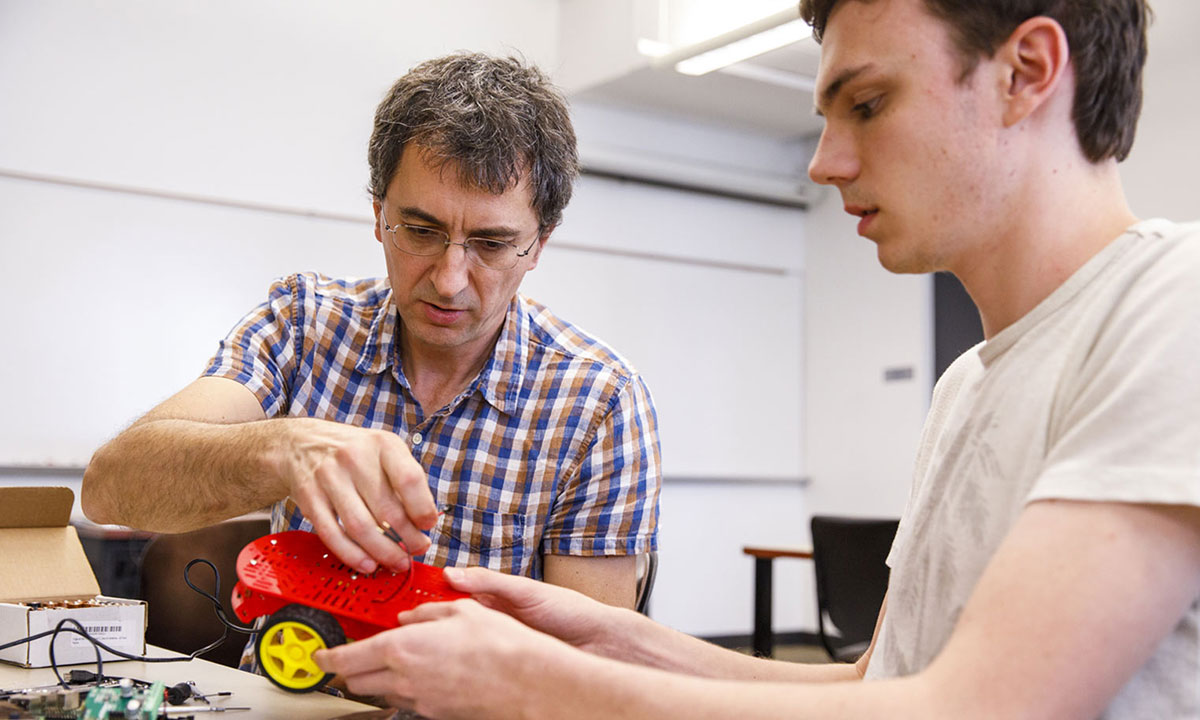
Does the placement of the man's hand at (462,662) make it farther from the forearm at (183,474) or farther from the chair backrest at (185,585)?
the chair backrest at (185,585)

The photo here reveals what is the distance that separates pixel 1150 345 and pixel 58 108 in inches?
180

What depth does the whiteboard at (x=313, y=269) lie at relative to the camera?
4270mm

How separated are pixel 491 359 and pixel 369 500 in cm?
71

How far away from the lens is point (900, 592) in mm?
995

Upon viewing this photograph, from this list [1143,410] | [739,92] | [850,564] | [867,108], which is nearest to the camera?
[1143,410]

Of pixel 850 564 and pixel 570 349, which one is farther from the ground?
pixel 570 349

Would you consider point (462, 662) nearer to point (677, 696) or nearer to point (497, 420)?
point (677, 696)

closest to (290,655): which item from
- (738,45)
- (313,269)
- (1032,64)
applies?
(1032,64)

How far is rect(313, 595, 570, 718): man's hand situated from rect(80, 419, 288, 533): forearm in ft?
1.27

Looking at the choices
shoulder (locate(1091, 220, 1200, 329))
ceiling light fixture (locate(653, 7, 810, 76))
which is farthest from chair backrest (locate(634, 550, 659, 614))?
ceiling light fixture (locate(653, 7, 810, 76))

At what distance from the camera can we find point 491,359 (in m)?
1.72

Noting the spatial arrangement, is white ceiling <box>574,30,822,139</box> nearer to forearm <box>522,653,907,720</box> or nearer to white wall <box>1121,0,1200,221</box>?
white wall <box>1121,0,1200,221</box>

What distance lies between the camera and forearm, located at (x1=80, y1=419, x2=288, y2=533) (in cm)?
122

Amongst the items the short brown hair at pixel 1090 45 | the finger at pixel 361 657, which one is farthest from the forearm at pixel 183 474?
the short brown hair at pixel 1090 45
